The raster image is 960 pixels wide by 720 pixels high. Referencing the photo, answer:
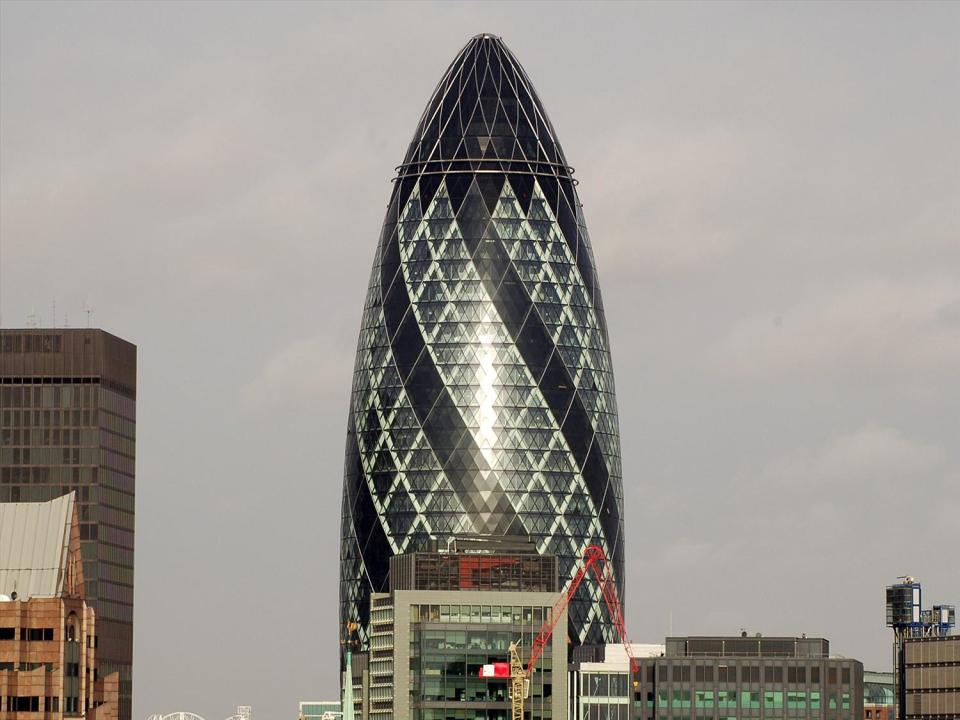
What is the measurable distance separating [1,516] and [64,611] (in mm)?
11056

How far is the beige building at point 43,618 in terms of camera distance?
17725 cm

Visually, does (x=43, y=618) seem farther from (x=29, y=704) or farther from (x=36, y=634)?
(x=29, y=704)

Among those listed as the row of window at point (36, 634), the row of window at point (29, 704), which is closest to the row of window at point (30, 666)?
the row of window at point (36, 634)

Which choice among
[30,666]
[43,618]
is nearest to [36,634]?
[43,618]

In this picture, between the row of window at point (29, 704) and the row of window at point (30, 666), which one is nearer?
the row of window at point (29, 704)

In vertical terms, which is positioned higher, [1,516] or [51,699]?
[1,516]

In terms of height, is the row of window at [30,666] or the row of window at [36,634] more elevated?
the row of window at [36,634]

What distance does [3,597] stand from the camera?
181 metres

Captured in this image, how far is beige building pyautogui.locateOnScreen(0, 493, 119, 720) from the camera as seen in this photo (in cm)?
17725

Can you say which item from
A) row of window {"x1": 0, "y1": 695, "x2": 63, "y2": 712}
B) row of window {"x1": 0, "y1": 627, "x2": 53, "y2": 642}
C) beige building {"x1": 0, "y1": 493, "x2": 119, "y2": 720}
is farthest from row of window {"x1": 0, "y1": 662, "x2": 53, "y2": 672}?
row of window {"x1": 0, "y1": 695, "x2": 63, "y2": 712}

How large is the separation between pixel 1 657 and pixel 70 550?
11301 mm

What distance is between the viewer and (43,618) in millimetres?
178125

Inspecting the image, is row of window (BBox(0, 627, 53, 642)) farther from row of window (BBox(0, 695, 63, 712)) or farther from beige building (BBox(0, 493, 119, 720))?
row of window (BBox(0, 695, 63, 712))

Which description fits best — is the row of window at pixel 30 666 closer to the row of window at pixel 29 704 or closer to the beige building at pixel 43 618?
the beige building at pixel 43 618
